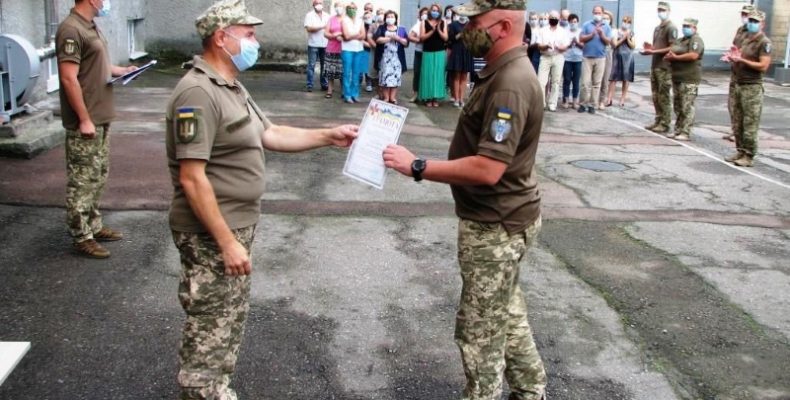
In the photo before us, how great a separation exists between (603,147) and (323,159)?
14.8ft

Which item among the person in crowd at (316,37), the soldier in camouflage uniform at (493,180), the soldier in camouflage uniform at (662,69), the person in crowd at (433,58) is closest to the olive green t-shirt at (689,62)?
the soldier in camouflage uniform at (662,69)

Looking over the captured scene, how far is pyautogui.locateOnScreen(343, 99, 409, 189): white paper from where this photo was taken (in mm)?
4094

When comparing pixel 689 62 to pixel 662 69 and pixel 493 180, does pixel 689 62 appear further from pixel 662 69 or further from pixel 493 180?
pixel 493 180

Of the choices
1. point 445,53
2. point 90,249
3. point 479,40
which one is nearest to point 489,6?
point 479,40

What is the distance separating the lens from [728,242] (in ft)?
26.1

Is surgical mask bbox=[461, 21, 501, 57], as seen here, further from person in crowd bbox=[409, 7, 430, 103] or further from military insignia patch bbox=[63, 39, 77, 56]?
person in crowd bbox=[409, 7, 430, 103]

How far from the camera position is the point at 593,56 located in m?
16.2

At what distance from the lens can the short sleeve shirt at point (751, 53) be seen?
11258mm

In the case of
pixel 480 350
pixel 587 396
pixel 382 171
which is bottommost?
pixel 587 396

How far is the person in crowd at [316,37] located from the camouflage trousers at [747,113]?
8.08 meters

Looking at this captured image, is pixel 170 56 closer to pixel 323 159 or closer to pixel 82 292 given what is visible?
pixel 323 159

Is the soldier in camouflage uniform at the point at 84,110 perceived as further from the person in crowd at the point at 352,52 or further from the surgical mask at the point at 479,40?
the person in crowd at the point at 352,52

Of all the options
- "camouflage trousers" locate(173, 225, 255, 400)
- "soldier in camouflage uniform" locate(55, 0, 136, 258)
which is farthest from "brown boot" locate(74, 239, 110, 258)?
"camouflage trousers" locate(173, 225, 255, 400)

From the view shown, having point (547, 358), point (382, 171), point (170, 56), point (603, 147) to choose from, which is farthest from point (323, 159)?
point (170, 56)
